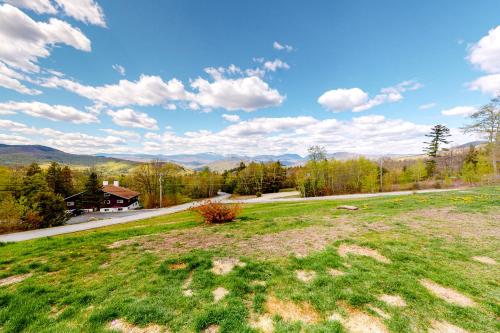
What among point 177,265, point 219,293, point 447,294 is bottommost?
point 177,265

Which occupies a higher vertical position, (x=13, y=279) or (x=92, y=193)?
(x=13, y=279)

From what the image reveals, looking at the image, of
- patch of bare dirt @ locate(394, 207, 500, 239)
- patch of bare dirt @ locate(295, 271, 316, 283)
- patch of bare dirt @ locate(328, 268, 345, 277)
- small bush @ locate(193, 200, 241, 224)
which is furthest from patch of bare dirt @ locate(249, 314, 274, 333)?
small bush @ locate(193, 200, 241, 224)

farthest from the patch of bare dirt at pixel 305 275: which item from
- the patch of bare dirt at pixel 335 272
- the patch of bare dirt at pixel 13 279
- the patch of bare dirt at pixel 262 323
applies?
the patch of bare dirt at pixel 13 279

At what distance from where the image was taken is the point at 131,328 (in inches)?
118

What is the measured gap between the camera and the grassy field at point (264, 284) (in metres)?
3.09

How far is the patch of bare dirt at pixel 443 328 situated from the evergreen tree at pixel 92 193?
5269cm

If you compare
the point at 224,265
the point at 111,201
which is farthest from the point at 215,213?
the point at 111,201

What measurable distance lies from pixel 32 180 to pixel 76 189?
69.3 ft

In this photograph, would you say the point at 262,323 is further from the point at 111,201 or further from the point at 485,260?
the point at 111,201

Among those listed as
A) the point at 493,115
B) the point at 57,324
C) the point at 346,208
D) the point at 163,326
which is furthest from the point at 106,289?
the point at 493,115

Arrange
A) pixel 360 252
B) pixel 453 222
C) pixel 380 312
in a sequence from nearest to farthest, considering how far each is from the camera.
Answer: pixel 380 312 → pixel 360 252 → pixel 453 222

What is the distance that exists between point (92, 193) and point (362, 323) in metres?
52.3

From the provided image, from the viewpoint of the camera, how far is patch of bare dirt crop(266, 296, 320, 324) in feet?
10.3

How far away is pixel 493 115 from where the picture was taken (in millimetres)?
26094
